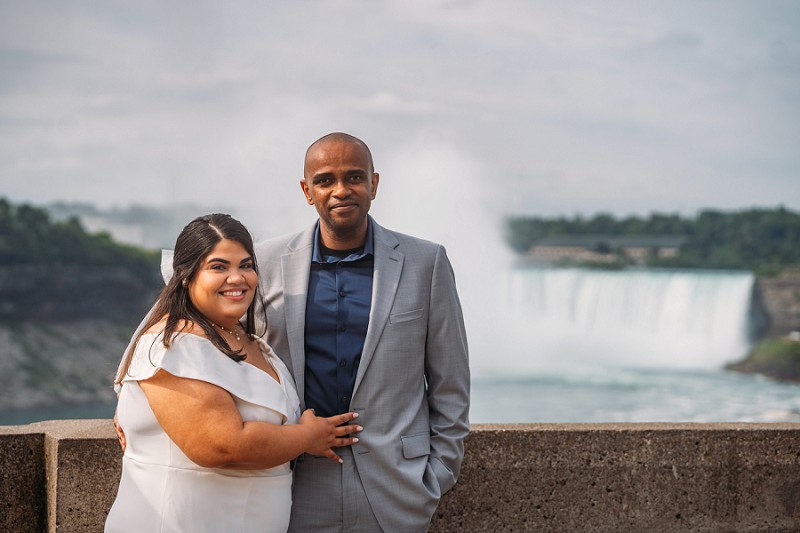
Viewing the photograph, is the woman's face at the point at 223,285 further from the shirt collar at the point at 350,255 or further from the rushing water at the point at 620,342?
the rushing water at the point at 620,342

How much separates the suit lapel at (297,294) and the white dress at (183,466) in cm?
25

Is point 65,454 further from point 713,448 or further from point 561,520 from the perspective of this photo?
point 713,448

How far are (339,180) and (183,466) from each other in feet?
3.00

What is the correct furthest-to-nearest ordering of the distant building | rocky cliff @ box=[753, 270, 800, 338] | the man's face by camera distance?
1. the distant building
2. rocky cliff @ box=[753, 270, 800, 338]
3. the man's face

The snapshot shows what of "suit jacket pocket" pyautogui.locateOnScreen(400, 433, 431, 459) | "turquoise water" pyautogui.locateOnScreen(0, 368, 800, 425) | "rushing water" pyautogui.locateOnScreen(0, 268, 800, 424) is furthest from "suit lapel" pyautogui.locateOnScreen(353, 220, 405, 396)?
"rushing water" pyautogui.locateOnScreen(0, 268, 800, 424)

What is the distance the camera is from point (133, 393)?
2311mm

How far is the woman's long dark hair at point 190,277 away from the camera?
2365 mm

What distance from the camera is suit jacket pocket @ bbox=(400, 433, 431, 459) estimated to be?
108 inches

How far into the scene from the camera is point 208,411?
7.27 ft

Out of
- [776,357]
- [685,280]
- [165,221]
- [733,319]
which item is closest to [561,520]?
[685,280]

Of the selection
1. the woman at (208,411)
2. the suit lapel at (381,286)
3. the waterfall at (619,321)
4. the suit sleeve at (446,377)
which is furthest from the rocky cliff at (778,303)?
the woman at (208,411)

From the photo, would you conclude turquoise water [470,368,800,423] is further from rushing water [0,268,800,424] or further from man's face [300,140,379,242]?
man's face [300,140,379,242]

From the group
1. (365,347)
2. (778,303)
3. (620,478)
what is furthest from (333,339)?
(778,303)

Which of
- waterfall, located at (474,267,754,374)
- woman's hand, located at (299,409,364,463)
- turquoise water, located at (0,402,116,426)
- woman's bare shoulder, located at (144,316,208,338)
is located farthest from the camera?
turquoise water, located at (0,402,116,426)
